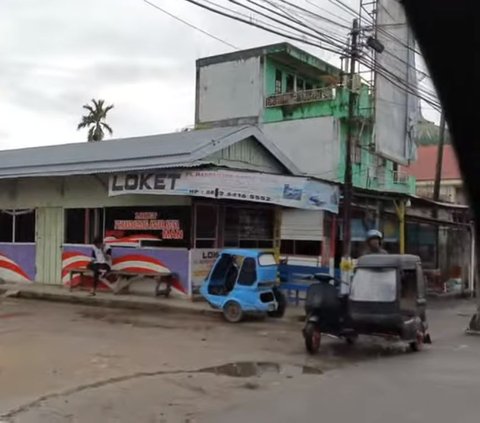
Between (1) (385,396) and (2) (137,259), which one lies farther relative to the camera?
(2) (137,259)

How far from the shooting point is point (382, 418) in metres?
6.65

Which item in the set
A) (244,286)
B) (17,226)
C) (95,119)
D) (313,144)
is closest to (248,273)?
(244,286)

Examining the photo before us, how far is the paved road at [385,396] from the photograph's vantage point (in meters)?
6.73

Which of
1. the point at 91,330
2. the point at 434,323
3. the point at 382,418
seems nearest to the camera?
the point at 382,418

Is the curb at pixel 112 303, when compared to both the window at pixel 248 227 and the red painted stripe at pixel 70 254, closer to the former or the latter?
the red painted stripe at pixel 70 254

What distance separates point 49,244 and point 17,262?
150cm

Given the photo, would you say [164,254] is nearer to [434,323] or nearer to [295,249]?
[295,249]

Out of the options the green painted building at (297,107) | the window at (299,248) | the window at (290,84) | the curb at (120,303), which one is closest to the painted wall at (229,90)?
the green painted building at (297,107)

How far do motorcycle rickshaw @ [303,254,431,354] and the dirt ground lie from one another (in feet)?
1.32

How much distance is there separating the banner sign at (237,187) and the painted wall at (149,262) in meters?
1.81

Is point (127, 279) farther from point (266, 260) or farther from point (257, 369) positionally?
point (257, 369)

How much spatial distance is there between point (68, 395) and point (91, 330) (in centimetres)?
524

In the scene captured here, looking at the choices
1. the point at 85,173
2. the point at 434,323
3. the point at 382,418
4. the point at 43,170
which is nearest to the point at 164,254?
the point at 85,173

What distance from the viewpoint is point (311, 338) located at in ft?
35.0
